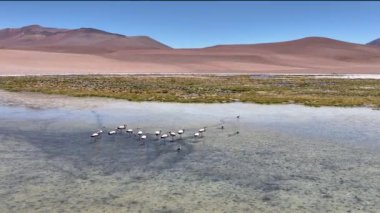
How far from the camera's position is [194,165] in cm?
1162

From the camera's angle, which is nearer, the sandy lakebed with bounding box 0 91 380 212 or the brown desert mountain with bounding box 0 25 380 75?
the sandy lakebed with bounding box 0 91 380 212

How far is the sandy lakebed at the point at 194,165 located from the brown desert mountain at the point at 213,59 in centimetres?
4931

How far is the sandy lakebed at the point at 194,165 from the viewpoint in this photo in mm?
8992

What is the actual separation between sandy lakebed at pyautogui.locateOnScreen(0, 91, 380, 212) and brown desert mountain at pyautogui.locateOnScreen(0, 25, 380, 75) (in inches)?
1941

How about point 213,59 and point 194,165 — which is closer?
point 194,165

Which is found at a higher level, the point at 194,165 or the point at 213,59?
the point at 213,59

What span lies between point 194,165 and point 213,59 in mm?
106905

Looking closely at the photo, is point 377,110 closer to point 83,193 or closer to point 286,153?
point 286,153

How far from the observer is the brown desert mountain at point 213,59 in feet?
269

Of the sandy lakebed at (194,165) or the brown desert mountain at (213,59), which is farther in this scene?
the brown desert mountain at (213,59)

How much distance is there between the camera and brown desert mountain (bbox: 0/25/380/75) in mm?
82125

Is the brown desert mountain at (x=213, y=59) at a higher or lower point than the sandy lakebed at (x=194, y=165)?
higher

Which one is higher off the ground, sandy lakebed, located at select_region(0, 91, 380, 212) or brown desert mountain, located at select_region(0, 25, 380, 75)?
brown desert mountain, located at select_region(0, 25, 380, 75)

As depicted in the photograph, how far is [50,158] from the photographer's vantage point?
40.2 ft
